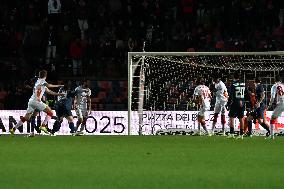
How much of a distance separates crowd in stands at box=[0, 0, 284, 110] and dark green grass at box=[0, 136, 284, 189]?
35.7ft

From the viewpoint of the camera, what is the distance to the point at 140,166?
12133mm

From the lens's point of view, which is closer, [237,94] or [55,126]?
[237,94]

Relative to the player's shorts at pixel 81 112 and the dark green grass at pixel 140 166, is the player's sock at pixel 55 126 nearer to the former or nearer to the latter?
the player's shorts at pixel 81 112

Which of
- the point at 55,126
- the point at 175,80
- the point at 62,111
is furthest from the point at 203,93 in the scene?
the point at 55,126

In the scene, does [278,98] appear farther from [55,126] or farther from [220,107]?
[55,126]

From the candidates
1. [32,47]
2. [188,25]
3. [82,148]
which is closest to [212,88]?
[188,25]

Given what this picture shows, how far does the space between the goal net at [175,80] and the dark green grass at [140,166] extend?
7.21 metres

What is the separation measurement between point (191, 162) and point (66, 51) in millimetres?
16663

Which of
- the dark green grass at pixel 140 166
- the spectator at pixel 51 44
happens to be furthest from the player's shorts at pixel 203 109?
the spectator at pixel 51 44

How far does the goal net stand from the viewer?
81.7ft

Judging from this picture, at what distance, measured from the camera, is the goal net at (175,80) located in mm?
24906

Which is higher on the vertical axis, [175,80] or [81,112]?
[175,80]

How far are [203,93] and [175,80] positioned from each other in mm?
1646

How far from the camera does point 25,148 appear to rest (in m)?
16.6
